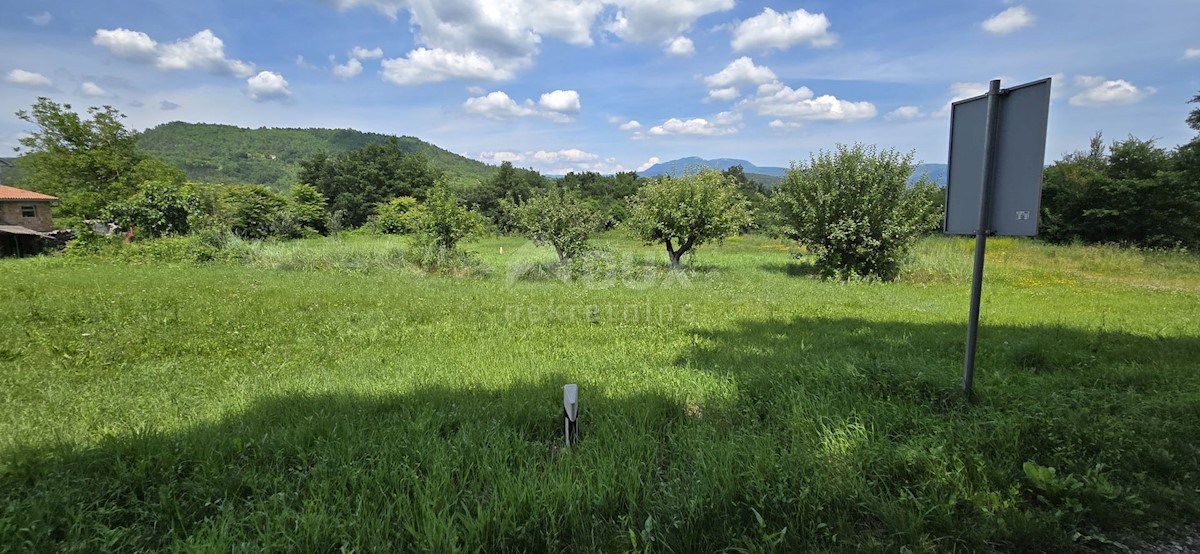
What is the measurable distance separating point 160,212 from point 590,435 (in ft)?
93.3

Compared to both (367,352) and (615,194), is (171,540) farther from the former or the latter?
(615,194)

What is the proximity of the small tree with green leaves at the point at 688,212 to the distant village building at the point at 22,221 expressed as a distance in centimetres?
3471

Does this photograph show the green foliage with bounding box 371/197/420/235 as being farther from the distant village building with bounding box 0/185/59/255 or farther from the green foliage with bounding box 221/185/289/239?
the distant village building with bounding box 0/185/59/255

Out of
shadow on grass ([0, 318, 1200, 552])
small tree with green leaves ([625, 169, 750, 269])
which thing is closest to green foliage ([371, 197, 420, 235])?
small tree with green leaves ([625, 169, 750, 269])

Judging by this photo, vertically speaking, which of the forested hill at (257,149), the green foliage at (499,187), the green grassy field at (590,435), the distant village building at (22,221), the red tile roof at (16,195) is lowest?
the green grassy field at (590,435)

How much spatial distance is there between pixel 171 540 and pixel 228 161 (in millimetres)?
127619

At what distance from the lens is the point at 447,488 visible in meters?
2.70

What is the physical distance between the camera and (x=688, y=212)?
58.5 feet

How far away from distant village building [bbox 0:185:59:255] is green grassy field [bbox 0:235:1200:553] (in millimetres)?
32150

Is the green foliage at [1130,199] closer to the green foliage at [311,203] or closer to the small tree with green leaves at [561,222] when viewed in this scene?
the small tree with green leaves at [561,222]

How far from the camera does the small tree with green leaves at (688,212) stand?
1792 centimetres

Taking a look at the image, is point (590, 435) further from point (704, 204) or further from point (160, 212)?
point (160, 212)

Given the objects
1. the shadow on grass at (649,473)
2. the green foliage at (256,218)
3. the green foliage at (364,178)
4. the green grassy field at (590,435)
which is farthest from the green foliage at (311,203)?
the shadow on grass at (649,473)

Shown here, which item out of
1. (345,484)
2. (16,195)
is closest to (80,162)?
(16,195)
